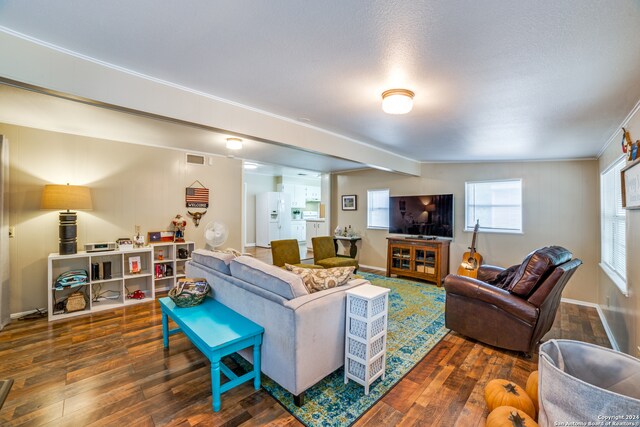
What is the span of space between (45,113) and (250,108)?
228 cm

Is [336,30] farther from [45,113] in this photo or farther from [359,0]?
[45,113]

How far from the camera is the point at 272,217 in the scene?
29.4 ft

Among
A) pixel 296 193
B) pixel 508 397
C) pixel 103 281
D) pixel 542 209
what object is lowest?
pixel 508 397

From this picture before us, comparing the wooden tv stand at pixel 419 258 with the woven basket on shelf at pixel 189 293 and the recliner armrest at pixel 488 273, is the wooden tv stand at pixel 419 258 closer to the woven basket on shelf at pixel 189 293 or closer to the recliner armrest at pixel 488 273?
the recliner armrest at pixel 488 273

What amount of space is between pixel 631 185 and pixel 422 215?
3.23 metres

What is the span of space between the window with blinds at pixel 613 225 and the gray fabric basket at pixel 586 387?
173 centimetres

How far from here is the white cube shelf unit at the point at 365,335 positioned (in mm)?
1993

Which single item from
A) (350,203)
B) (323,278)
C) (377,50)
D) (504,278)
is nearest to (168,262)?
(323,278)

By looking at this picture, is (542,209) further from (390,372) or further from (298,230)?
(298,230)

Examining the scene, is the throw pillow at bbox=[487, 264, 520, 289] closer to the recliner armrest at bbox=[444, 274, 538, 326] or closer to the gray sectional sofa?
the recliner armrest at bbox=[444, 274, 538, 326]

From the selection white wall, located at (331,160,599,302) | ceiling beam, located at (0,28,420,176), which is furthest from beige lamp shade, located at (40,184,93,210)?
white wall, located at (331,160,599,302)

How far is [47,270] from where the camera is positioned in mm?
3502

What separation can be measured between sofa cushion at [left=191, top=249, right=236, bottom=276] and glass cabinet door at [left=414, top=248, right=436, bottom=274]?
3.65 metres

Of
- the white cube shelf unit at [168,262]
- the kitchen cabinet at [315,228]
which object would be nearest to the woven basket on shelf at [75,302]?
the white cube shelf unit at [168,262]
